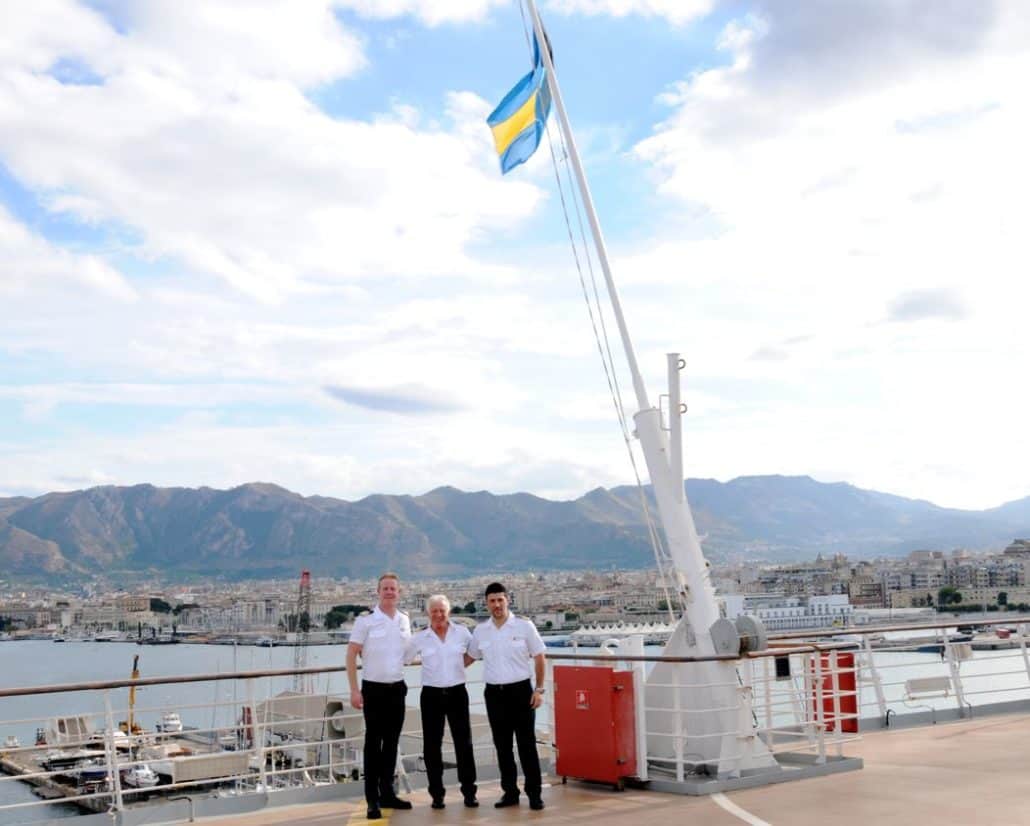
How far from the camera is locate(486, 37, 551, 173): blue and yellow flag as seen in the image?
36.4ft

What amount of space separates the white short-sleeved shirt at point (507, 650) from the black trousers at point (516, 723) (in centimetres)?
7

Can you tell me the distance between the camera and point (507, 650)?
7555 mm

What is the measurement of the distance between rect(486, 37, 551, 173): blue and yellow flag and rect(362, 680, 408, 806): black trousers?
19.9ft

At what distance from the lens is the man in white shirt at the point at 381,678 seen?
7.36m

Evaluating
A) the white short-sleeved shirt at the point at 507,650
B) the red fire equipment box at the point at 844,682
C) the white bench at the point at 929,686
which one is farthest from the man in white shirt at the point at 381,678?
the white bench at the point at 929,686

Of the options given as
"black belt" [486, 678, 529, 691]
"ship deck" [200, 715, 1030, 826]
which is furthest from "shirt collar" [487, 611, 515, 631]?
"ship deck" [200, 715, 1030, 826]

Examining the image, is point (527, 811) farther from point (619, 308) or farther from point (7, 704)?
point (7, 704)

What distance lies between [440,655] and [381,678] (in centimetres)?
45

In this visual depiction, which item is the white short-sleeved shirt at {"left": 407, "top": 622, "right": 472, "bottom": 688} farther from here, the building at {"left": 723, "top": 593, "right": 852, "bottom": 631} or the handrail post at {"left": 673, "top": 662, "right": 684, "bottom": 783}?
the building at {"left": 723, "top": 593, "right": 852, "bottom": 631}

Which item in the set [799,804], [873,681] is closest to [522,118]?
[873,681]

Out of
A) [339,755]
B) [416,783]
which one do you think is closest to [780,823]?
[416,783]

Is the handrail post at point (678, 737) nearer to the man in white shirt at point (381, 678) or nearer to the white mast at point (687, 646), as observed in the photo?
the white mast at point (687, 646)

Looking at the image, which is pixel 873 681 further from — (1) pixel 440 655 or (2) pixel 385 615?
(2) pixel 385 615

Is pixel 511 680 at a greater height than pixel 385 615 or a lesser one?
lesser
